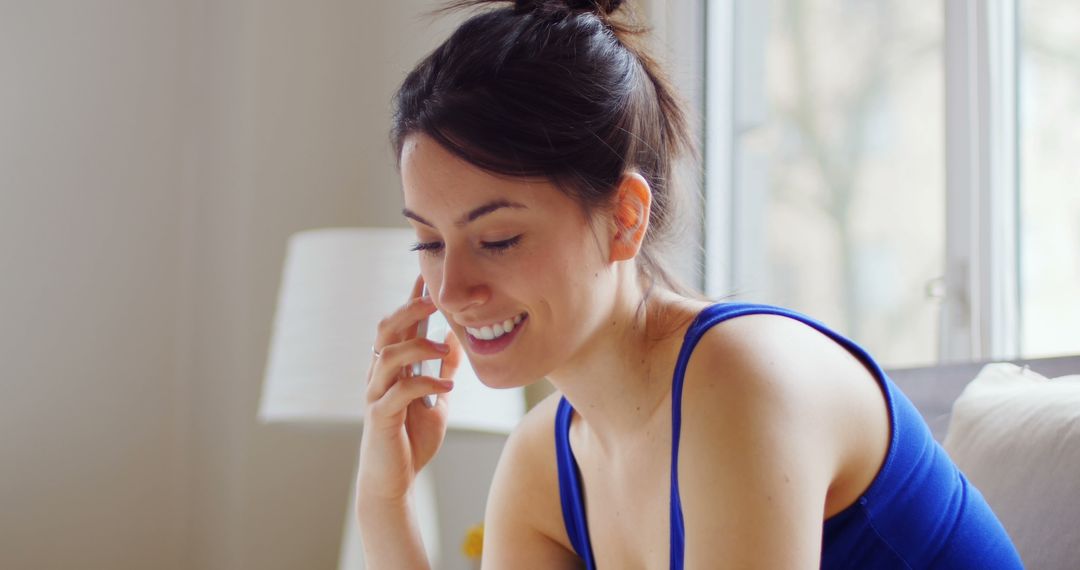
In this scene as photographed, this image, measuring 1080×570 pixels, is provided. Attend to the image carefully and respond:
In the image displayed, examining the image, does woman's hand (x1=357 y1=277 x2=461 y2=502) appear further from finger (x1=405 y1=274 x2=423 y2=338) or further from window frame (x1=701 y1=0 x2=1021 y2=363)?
window frame (x1=701 y1=0 x2=1021 y2=363)

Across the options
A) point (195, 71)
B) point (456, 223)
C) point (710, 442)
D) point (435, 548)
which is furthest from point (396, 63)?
point (710, 442)

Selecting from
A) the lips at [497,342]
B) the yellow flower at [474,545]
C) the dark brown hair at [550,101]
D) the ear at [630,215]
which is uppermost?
the dark brown hair at [550,101]

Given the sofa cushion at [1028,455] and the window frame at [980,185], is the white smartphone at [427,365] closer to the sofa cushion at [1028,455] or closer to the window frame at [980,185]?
Answer: the sofa cushion at [1028,455]

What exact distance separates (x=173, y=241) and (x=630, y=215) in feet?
7.14

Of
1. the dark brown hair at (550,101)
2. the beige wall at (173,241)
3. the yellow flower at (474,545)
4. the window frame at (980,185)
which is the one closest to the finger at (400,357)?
the dark brown hair at (550,101)

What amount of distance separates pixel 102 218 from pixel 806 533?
2470 mm

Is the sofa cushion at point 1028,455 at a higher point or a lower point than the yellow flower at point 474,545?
higher

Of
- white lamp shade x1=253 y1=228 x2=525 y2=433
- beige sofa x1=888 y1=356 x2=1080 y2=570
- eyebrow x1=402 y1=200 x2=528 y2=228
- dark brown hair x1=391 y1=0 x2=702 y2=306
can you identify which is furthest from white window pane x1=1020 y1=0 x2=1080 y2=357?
eyebrow x1=402 y1=200 x2=528 y2=228

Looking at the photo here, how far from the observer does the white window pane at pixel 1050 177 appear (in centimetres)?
193

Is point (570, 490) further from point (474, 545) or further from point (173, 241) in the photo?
point (173, 241)

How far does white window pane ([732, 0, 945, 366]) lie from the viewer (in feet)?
7.19

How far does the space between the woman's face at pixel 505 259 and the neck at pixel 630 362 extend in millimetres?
59

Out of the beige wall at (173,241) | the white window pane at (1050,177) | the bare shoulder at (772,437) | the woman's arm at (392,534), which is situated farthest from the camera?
the beige wall at (173,241)

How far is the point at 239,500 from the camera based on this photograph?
2869 mm
